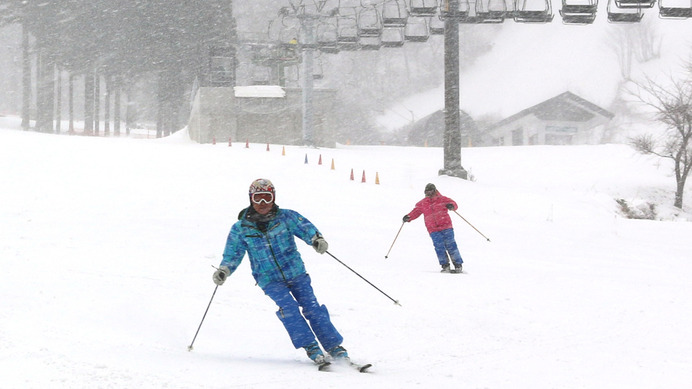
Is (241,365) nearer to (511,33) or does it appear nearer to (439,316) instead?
(439,316)

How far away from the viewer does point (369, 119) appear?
82.6 m

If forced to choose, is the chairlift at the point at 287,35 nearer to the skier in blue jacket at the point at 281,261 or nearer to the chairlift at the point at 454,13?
the chairlift at the point at 454,13

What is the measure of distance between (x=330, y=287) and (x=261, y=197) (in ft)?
11.9

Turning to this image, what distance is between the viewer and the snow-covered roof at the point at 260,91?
4019 cm

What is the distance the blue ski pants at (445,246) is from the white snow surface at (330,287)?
388mm

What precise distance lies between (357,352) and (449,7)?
1675 cm

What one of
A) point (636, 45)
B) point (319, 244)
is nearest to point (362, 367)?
point (319, 244)

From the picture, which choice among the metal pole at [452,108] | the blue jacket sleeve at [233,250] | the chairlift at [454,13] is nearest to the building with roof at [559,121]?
the metal pole at [452,108]

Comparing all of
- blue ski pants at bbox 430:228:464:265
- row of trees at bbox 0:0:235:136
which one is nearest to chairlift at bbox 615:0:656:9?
blue ski pants at bbox 430:228:464:265

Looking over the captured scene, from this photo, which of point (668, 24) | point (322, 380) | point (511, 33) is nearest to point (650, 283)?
point (322, 380)

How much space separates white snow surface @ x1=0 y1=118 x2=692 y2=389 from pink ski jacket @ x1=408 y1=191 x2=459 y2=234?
2.61 ft

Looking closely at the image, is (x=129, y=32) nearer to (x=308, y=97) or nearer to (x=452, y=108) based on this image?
(x=308, y=97)

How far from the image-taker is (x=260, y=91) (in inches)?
1610

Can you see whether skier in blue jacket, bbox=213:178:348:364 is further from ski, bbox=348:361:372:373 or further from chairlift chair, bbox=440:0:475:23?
chairlift chair, bbox=440:0:475:23
